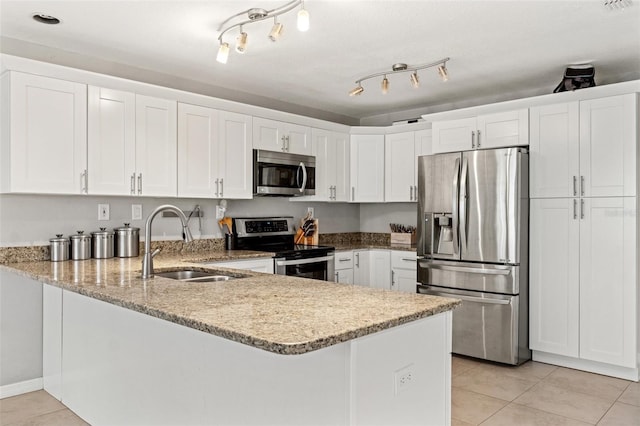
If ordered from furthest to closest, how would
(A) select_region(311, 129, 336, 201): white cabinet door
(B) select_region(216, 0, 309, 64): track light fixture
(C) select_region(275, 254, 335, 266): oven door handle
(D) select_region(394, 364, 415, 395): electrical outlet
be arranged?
(A) select_region(311, 129, 336, 201): white cabinet door → (C) select_region(275, 254, 335, 266): oven door handle → (B) select_region(216, 0, 309, 64): track light fixture → (D) select_region(394, 364, 415, 395): electrical outlet

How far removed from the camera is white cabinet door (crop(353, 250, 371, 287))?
198 inches

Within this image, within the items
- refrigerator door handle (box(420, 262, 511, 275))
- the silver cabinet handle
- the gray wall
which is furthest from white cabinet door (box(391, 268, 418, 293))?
the gray wall

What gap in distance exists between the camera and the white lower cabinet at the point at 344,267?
15.8 feet

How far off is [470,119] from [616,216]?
4.69 feet

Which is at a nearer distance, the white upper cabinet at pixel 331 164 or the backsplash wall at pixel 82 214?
the backsplash wall at pixel 82 214

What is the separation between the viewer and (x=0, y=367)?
3.21m

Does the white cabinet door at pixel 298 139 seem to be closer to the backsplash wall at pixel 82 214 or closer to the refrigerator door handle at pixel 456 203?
the backsplash wall at pixel 82 214

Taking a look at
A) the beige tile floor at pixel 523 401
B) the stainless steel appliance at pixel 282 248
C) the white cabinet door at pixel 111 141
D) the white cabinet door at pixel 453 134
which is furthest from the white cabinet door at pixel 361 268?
the white cabinet door at pixel 111 141

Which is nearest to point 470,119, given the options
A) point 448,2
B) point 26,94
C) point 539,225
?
point 539,225

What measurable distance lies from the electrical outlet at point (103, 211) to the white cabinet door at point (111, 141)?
0.33m

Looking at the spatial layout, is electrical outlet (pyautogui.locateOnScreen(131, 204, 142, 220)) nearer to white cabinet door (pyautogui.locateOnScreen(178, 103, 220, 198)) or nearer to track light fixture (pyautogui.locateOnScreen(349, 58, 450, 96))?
white cabinet door (pyautogui.locateOnScreen(178, 103, 220, 198))

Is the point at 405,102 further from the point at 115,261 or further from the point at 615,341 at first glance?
the point at 115,261

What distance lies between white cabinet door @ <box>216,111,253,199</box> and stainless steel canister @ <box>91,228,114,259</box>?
0.95 metres

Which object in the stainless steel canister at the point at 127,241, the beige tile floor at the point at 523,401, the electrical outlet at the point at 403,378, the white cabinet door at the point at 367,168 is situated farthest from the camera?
the white cabinet door at the point at 367,168
